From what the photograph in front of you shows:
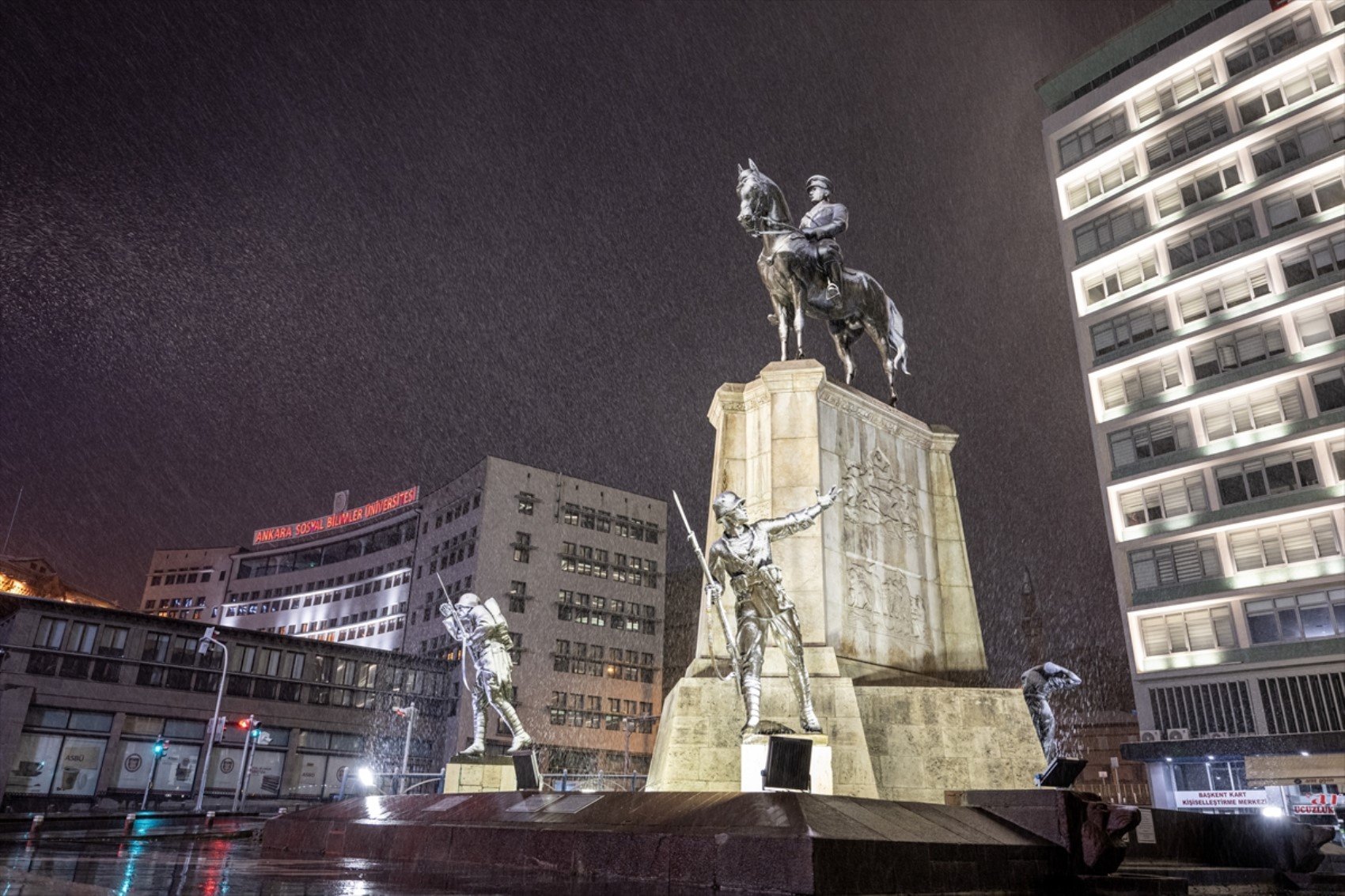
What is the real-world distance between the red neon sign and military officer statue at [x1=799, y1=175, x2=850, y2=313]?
86990mm

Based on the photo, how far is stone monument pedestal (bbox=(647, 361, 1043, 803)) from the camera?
41.6 feet

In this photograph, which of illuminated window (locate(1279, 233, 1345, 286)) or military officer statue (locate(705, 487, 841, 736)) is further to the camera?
illuminated window (locate(1279, 233, 1345, 286))

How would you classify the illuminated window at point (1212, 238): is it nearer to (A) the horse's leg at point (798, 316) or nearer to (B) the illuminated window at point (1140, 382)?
(B) the illuminated window at point (1140, 382)

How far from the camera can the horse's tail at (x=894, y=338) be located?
1847 cm

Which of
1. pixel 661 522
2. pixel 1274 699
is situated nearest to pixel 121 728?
pixel 661 522

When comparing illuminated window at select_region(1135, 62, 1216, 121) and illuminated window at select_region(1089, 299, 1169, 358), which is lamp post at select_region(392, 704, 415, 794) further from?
illuminated window at select_region(1135, 62, 1216, 121)

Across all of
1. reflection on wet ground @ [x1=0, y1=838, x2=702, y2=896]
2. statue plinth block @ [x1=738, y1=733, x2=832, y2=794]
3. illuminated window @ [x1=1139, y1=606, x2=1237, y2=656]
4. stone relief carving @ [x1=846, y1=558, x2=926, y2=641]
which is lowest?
reflection on wet ground @ [x1=0, y1=838, x2=702, y2=896]

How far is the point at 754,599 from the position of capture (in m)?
11.2

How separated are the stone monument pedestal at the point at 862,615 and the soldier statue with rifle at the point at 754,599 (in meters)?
1.70

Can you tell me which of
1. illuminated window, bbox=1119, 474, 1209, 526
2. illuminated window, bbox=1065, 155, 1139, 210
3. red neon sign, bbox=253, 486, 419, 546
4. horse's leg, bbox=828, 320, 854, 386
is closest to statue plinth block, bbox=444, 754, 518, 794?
horse's leg, bbox=828, 320, 854, 386

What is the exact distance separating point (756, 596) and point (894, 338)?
361 inches

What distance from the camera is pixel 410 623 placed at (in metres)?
90.7

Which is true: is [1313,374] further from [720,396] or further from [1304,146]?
[720,396]

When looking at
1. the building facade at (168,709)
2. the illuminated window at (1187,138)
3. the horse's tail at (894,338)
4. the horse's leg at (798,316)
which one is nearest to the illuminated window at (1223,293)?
the illuminated window at (1187,138)
